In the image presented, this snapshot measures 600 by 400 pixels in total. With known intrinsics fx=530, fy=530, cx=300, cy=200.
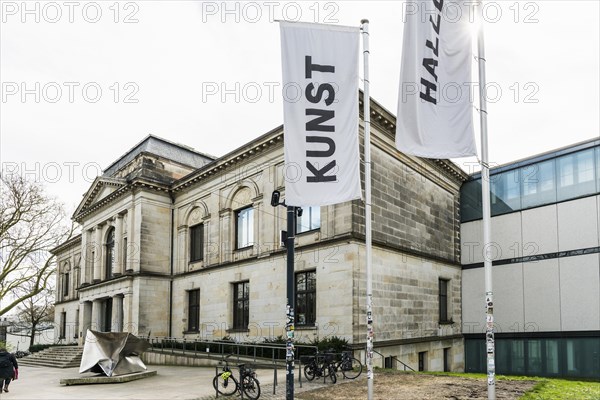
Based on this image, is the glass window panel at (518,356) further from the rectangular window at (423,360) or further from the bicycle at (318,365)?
the bicycle at (318,365)

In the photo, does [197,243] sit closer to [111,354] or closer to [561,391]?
[111,354]

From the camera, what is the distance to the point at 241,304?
28094 mm

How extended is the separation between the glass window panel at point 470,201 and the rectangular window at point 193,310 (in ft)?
55.3

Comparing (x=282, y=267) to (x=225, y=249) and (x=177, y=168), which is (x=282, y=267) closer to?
(x=225, y=249)

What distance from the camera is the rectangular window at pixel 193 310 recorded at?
31.8 metres

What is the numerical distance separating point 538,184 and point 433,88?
19.1 m

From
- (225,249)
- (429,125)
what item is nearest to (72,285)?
(225,249)

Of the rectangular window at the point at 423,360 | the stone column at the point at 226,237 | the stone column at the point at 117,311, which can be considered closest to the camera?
the rectangular window at the point at 423,360

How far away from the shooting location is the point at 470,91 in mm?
11977

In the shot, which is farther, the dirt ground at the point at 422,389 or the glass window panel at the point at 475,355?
the glass window panel at the point at 475,355

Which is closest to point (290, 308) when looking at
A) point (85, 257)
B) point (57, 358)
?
point (57, 358)

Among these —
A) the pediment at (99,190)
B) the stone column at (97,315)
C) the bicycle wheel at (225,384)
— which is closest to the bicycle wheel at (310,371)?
the bicycle wheel at (225,384)

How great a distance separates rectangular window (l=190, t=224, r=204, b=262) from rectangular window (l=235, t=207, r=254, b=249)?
3.97 metres

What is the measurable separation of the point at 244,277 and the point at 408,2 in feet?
60.7
